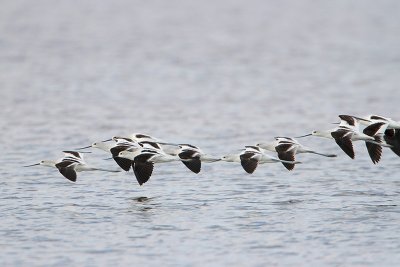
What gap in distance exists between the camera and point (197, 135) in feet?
119

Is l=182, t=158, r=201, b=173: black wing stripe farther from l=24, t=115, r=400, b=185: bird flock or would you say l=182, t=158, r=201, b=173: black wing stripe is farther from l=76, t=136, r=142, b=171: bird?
l=76, t=136, r=142, b=171: bird

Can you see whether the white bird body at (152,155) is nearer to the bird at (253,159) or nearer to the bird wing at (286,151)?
the bird at (253,159)

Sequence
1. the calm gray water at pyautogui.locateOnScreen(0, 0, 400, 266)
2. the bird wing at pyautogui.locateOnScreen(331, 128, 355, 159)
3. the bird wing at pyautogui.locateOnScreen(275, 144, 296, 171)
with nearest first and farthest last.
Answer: the calm gray water at pyautogui.locateOnScreen(0, 0, 400, 266), the bird wing at pyautogui.locateOnScreen(331, 128, 355, 159), the bird wing at pyautogui.locateOnScreen(275, 144, 296, 171)

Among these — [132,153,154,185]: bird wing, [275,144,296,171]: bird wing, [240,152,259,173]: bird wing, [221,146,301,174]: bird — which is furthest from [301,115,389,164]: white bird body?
[132,153,154,185]: bird wing

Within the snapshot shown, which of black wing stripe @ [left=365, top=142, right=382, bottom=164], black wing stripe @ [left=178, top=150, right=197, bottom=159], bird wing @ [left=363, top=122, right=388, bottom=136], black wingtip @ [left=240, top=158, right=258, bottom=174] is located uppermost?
bird wing @ [left=363, top=122, right=388, bottom=136]

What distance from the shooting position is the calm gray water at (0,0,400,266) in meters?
21.7

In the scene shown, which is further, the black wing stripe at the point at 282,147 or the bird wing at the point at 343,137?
the black wing stripe at the point at 282,147

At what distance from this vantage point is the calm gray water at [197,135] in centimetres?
2172

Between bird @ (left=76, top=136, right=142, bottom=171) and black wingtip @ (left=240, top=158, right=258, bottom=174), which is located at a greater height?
bird @ (left=76, top=136, right=142, bottom=171)

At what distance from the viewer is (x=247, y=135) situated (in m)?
36.3

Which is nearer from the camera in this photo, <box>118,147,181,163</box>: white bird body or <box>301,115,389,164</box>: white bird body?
<box>301,115,389,164</box>: white bird body

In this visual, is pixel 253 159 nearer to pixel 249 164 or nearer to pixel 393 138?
pixel 249 164

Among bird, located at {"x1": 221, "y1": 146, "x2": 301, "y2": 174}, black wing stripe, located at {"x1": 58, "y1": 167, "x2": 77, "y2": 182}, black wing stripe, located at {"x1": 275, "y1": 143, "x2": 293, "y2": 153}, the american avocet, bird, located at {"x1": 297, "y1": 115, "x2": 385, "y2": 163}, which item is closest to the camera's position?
bird, located at {"x1": 221, "y1": 146, "x2": 301, "y2": 174}

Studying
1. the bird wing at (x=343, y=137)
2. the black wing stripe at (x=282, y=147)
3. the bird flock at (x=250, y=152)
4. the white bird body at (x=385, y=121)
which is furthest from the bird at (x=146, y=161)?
the white bird body at (x=385, y=121)
